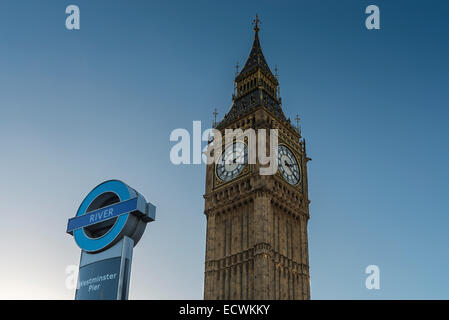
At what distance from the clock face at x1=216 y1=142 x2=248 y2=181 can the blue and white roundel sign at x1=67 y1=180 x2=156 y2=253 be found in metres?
36.4

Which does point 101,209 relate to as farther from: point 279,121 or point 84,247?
point 279,121

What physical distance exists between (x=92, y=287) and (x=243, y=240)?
117ft

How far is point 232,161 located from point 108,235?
131 ft

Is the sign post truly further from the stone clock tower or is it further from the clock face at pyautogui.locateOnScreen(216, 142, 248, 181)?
the clock face at pyautogui.locateOnScreen(216, 142, 248, 181)

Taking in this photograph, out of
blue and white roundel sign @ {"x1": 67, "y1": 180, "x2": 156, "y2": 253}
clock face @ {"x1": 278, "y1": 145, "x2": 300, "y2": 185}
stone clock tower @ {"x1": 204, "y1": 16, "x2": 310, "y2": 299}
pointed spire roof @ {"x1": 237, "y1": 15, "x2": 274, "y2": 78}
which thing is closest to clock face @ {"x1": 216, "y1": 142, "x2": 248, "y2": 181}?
stone clock tower @ {"x1": 204, "y1": 16, "x2": 310, "y2": 299}

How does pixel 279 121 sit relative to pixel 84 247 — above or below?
above

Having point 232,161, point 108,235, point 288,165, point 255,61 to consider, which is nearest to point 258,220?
point 232,161

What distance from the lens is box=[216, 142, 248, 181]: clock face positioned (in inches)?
2766

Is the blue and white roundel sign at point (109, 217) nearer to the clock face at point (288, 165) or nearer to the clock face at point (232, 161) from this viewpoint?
the clock face at point (232, 161)

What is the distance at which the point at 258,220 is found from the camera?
64.8m

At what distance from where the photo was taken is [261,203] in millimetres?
65750

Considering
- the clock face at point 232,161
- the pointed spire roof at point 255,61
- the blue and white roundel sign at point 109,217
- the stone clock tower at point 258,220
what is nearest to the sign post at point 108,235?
the blue and white roundel sign at point 109,217

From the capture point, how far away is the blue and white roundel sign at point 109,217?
32.4 meters
